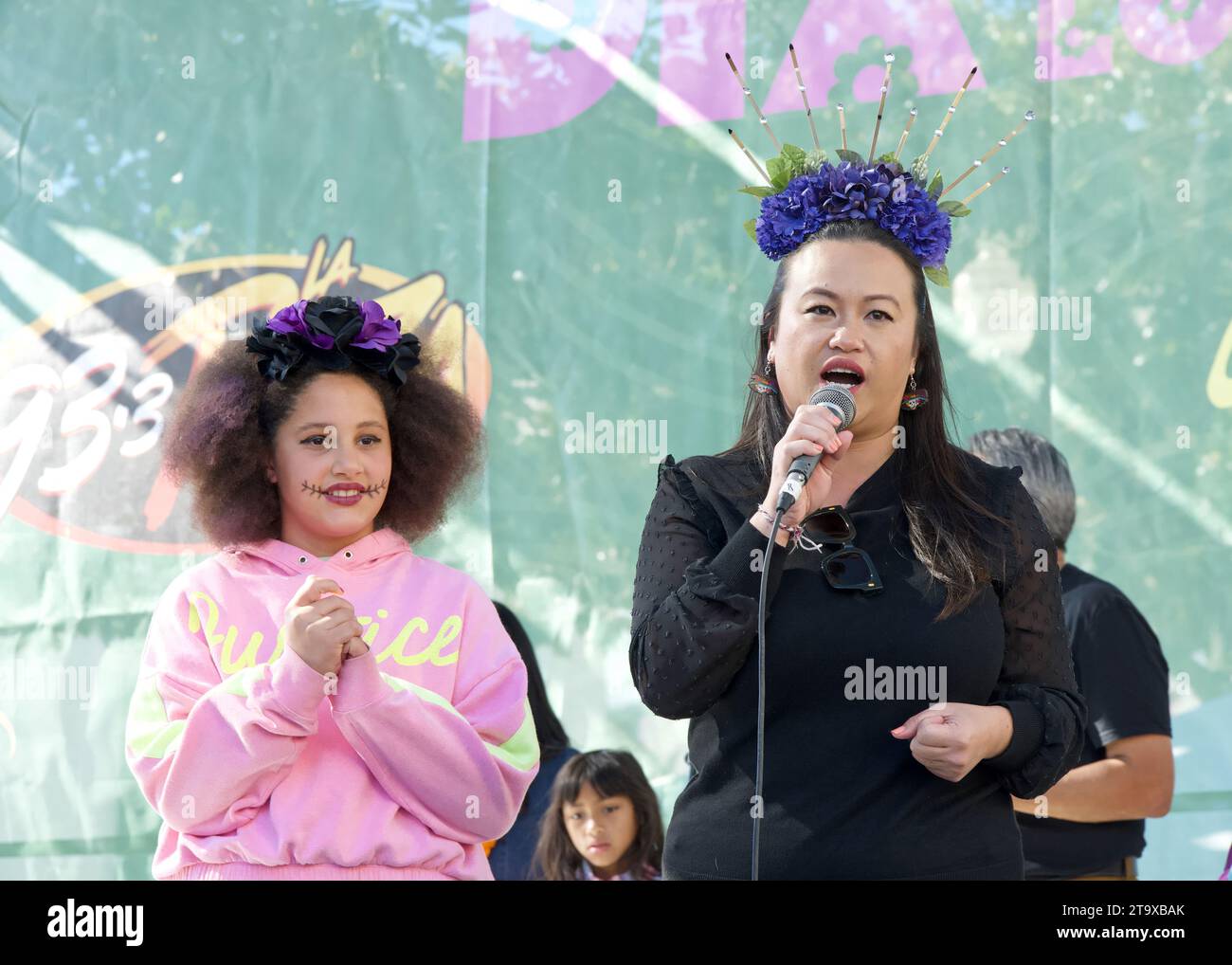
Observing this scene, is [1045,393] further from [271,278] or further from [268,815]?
[268,815]

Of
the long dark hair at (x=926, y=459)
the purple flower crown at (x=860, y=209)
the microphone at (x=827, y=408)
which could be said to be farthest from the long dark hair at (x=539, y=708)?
the microphone at (x=827, y=408)

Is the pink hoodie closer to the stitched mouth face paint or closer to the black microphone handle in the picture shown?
the stitched mouth face paint

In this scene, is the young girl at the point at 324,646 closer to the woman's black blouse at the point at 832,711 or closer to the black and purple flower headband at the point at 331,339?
the black and purple flower headband at the point at 331,339

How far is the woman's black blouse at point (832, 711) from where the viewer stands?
1.95 metres

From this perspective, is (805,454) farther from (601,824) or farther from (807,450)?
(601,824)

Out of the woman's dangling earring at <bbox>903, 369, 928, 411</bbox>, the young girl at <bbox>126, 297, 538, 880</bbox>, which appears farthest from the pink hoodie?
the woman's dangling earring at <bbox>903, 369, 928, 411</bbox>

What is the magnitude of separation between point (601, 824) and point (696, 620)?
2.11 metres

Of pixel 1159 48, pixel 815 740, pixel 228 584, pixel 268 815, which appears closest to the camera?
pixel 815 740

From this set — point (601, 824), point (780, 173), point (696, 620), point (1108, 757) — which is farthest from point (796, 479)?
point (601, 824)

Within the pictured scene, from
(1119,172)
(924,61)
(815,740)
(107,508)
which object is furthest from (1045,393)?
(107,508)

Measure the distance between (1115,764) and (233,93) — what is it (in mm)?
2947

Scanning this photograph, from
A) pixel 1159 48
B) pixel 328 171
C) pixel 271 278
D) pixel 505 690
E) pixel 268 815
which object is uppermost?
pixel 1159 48

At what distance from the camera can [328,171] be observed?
4.26 meters

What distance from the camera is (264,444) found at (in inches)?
98.3
